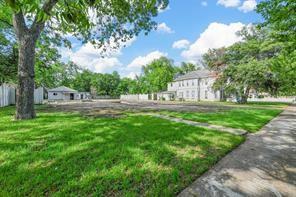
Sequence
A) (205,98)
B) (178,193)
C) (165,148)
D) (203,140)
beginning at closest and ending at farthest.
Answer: (178,193), (165,148), (203,140), (205,98)

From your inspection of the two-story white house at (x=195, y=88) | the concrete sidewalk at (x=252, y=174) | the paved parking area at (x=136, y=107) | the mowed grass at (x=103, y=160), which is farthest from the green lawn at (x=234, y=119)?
the two-story white house at (x=195, y=88)

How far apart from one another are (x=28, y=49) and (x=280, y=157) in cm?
913

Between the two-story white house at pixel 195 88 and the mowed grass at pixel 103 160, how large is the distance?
32.9 meters

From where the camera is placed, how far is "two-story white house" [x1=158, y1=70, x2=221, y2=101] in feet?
126

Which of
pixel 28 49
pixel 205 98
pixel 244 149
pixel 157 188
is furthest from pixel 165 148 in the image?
pixel 205 98

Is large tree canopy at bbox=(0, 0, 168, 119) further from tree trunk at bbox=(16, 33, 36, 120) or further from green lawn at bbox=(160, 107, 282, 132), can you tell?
green lawn at bbox=(160, 107, 282, 132)

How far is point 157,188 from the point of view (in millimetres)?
2719

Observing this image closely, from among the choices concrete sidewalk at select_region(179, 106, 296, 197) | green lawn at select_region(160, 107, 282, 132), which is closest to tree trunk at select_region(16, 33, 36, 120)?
green lawn at select_region(160, 107, 282, 132)

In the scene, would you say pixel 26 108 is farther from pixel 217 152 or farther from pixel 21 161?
pixel 217 152

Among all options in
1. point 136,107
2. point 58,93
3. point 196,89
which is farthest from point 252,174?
point 58,93

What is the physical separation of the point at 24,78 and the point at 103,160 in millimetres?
6335

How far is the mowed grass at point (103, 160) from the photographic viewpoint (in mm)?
2682

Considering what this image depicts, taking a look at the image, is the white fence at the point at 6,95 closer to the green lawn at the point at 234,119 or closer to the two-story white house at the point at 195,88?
the green lawn at the point at 234,119

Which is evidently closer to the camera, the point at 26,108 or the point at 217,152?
the point at 217,152
